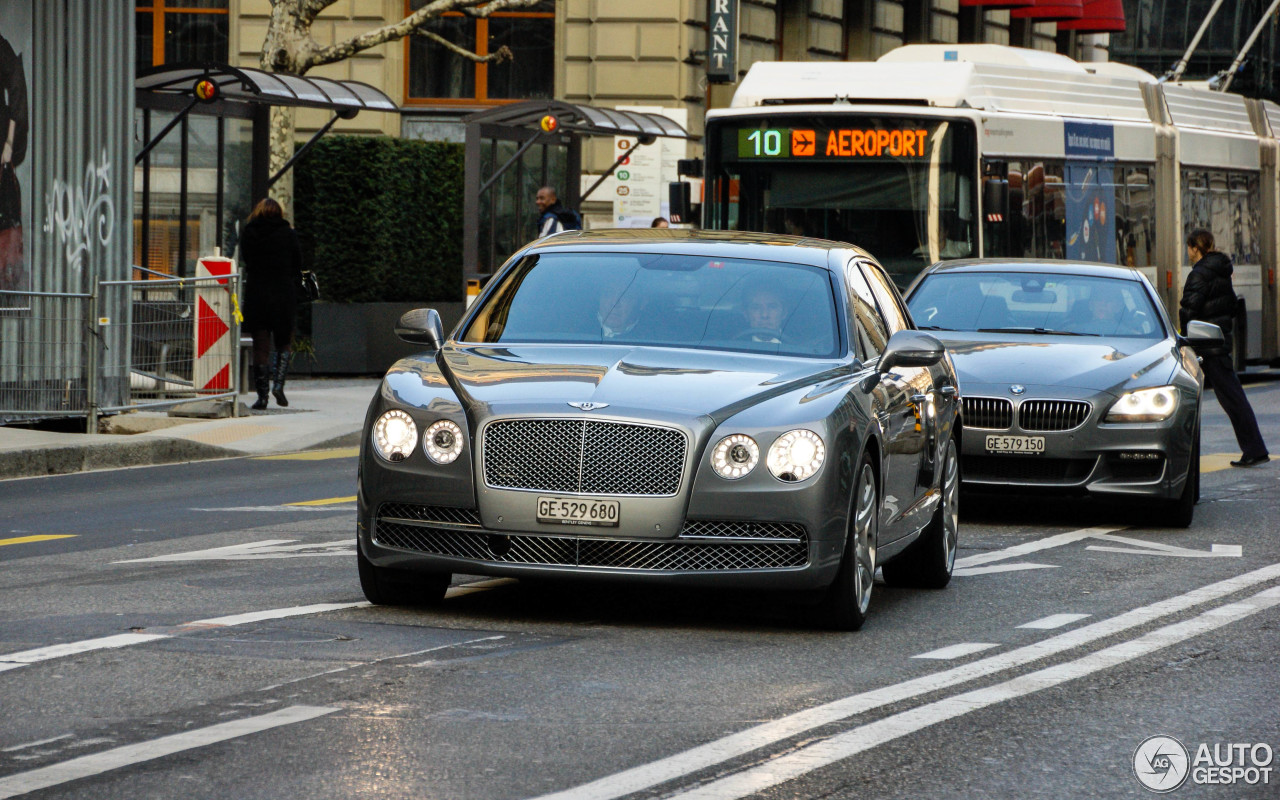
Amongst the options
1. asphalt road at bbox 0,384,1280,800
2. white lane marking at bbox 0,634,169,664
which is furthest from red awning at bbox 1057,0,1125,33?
white lane marking at bbox 0,634,169,664

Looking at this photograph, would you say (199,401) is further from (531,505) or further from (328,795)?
(328,795)

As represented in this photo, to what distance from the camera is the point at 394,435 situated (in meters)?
7.97

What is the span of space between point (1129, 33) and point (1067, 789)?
200ft

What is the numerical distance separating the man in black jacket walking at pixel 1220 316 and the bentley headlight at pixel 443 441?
9.09m

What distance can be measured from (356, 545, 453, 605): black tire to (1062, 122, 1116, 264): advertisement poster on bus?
577 inches

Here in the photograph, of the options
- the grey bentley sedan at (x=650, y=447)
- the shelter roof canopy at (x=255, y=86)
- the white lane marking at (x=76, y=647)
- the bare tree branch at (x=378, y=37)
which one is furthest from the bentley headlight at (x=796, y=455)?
the bare tree branch at (x=378, y=37)

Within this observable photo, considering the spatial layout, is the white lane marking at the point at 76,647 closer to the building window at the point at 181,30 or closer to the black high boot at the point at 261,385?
the black high boot at the point at 261,385

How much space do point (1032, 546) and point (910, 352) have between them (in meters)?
3.08

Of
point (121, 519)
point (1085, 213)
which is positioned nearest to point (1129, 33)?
point (1085, 213)

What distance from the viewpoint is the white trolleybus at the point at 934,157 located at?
770 inches

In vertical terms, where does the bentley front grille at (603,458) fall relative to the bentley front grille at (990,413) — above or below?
above

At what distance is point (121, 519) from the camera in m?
12.0

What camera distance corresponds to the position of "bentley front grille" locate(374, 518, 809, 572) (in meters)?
7.73
